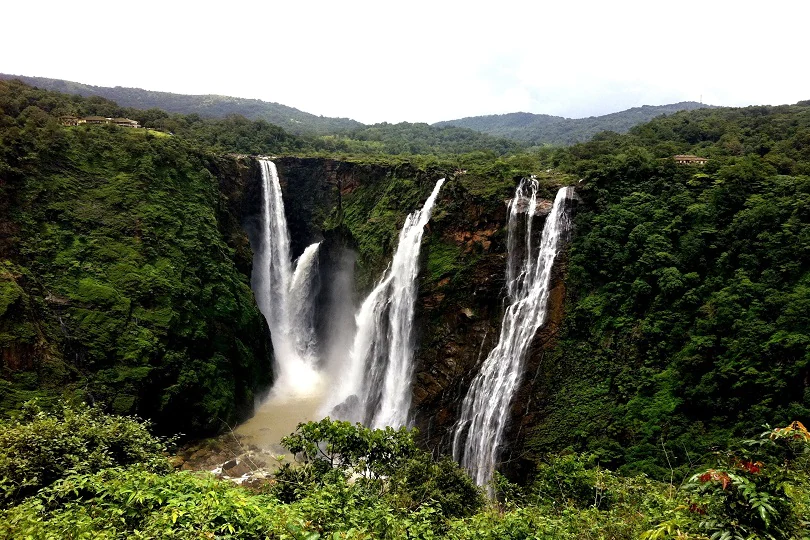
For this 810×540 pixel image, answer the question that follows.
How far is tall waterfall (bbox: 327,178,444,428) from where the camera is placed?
23.7 m

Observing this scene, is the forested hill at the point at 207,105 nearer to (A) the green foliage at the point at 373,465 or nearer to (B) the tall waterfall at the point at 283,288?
(B) the tall waterfall at the point at 283,288

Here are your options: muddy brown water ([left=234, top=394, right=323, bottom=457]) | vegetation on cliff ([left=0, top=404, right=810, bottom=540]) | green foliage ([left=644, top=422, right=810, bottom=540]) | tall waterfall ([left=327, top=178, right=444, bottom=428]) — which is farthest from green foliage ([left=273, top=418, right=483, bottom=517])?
muddy brown water ([left=234, top=394, right=323, bottom=457])

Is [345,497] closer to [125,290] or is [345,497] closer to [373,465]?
[373,465]

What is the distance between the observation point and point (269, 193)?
122ft

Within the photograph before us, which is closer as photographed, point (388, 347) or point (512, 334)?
point (512, 334)

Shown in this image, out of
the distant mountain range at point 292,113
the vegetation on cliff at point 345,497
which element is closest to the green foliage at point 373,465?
the vegetation on cliff at point 345,497

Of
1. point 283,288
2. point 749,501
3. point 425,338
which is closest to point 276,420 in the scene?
Answer: point 425,338

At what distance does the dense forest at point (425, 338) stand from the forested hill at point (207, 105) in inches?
2872

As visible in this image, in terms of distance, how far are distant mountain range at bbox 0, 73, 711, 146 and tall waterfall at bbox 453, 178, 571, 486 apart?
68.8 m

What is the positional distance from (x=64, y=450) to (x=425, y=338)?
16.2 metres

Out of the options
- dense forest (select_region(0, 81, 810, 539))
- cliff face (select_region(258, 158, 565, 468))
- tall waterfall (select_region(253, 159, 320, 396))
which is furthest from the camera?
tall waterfall (select_region(253, 159, 320, 396))

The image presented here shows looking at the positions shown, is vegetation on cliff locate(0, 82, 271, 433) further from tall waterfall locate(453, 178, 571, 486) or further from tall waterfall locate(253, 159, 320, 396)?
tall waterfall locate(453, 178, 571, 486)

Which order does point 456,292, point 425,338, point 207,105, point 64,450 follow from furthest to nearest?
1. point 207,105
2. point 425,338
3. point 456,292
4. point 64,450

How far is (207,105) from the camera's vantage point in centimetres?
12875
